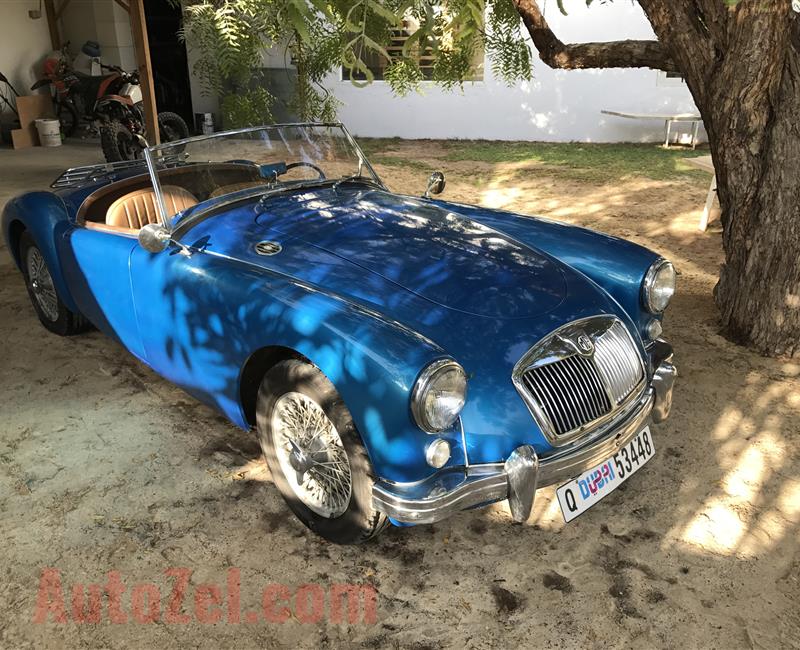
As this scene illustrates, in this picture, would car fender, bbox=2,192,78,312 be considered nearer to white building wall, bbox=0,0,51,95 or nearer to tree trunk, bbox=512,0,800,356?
tree trunk, bbox=512,0,800,356

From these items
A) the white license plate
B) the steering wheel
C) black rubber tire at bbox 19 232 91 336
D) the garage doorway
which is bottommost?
the white license plate

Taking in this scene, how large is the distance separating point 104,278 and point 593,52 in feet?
11.6

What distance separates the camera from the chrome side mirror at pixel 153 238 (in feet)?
9.98

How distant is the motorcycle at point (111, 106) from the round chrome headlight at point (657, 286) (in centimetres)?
741

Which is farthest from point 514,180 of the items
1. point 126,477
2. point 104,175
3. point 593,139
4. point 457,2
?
point 126,477

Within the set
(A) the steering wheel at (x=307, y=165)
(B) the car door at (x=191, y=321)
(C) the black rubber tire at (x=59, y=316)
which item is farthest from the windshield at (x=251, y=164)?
(C) the black rubber tire at (x=59, y=316)

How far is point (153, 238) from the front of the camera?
3039 millimetres

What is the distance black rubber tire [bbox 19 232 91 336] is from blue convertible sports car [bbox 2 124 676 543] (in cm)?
45

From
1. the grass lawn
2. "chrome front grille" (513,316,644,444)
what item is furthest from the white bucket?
"chrome front grille" (513,316,644,444)

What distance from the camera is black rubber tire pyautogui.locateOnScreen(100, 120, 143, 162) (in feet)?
31.6

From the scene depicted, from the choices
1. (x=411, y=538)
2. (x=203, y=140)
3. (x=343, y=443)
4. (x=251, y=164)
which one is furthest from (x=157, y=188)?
(x=411, y=538)

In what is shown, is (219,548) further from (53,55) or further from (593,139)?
(53,55)

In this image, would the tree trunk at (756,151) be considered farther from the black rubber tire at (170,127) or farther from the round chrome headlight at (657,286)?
the black rubber tire at (170,127)

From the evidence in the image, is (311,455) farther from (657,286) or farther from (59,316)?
(59,316)
